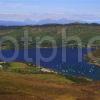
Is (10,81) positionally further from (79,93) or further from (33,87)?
(79,93)

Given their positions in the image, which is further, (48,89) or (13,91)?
(48,89)

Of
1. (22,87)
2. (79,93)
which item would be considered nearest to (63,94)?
(79,93)

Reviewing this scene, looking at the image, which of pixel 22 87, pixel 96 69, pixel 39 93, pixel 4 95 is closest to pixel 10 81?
pixel 22 87

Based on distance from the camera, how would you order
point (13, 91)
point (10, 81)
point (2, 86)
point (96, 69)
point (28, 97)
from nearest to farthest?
point (28, 97) < point (13, 91) < point (2, 86) < point (10, 81) < point (96, 69)

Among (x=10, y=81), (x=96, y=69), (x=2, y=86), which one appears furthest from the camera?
(x=96, y=69)

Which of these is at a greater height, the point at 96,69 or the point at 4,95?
the point at 4,95

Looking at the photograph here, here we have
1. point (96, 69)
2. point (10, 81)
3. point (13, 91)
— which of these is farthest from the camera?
point (96, 69)

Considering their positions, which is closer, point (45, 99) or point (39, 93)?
→ point (45, 99)

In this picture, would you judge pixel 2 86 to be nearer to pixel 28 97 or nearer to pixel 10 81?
pixel 10 81
